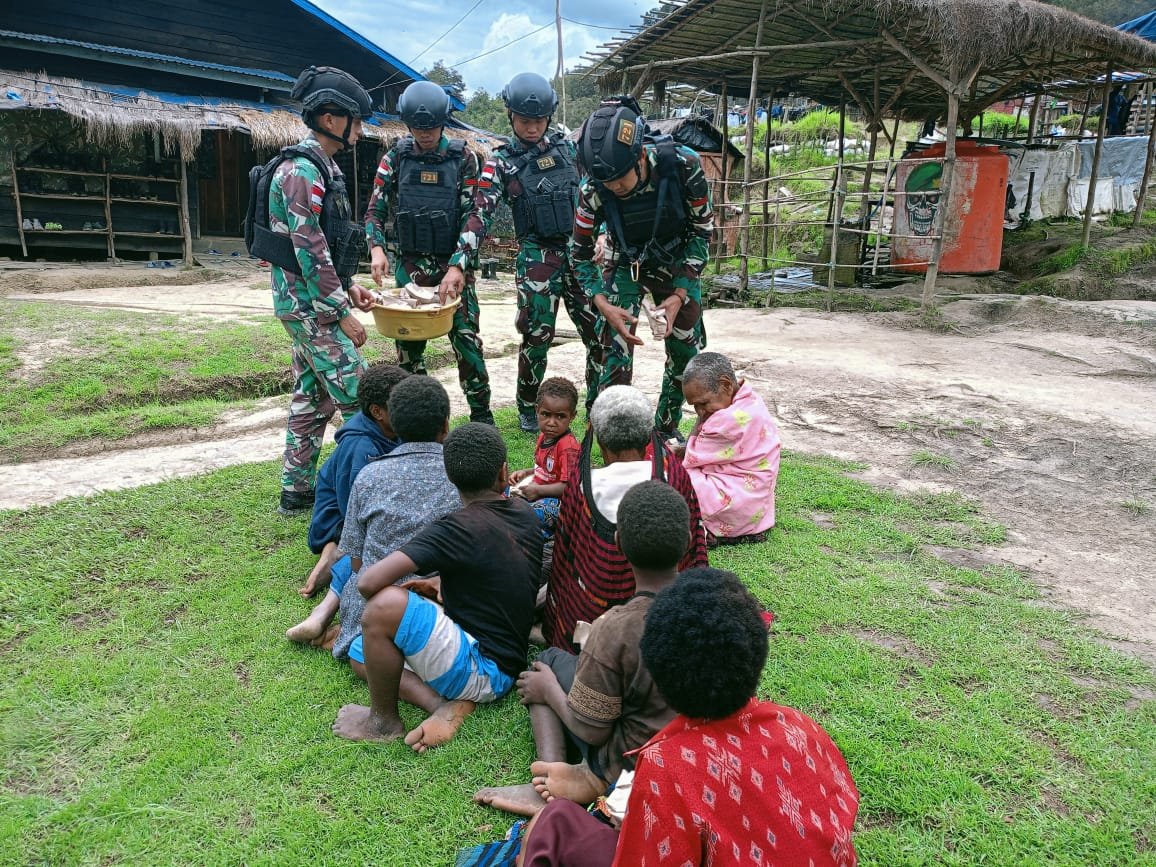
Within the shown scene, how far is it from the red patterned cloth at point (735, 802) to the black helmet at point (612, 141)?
3.47 meters

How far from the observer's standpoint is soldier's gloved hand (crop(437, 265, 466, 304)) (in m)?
4.88

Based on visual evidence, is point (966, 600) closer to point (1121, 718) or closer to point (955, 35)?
point (1121, 718)

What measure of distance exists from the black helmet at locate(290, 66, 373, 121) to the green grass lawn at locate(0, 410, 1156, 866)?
2.28m

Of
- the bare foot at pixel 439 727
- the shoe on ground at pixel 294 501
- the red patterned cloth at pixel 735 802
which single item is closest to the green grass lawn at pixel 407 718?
the bare foot at pixel 439 727

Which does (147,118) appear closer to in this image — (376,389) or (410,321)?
(410,321)

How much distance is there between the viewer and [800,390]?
275 inches

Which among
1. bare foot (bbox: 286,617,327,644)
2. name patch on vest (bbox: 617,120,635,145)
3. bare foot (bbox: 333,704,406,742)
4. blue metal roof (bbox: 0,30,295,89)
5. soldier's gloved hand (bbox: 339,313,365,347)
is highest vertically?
blue metal roof (bbox: 0,30,295,89)

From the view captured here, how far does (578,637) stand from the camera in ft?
8.29

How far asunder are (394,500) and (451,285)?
2370 millimetres

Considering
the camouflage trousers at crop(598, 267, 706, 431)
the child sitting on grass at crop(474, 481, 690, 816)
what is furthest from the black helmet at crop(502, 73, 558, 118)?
the child sitting on grass at crop(474, 481, 690, 816)

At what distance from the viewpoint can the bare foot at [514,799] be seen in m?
2.30

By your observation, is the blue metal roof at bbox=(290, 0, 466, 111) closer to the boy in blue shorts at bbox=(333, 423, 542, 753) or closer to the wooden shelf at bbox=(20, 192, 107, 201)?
the wooden shelf at bbox=(20, 192, 107, 201)

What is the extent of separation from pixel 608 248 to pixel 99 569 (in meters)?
3.33

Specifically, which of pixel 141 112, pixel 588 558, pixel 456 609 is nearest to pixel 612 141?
pixel 588 558
